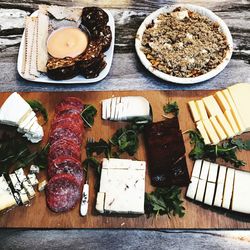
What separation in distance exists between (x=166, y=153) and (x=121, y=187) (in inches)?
8.9

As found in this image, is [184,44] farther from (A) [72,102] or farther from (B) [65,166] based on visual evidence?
(B) [65,166]

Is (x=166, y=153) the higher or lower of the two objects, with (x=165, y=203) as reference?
higher

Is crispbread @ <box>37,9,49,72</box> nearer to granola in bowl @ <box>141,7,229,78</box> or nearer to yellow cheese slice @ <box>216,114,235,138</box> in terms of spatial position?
granola in bowl @ <box>141,7,229,78</box>

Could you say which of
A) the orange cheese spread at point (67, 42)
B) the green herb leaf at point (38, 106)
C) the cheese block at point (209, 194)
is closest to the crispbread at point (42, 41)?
the orange cheese spread at point (67, 42)

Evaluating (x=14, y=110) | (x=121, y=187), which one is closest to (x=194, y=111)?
(x=121, y=187)

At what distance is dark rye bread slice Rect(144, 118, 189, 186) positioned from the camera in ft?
5.51

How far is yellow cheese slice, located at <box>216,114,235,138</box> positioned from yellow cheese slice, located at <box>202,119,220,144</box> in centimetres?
4

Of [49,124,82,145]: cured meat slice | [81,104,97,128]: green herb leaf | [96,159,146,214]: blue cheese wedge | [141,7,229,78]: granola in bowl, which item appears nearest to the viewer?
[96,159,146,214]: blue cheese wedge

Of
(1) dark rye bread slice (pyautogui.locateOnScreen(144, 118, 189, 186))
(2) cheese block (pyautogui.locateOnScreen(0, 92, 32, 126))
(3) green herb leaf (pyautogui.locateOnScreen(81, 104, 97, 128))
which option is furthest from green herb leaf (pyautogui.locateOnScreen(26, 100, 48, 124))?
(1) dark rye bread slice (pyautogui.locateOnScreen(144, 118, 189, 186))

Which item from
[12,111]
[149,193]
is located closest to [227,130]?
[149,193]

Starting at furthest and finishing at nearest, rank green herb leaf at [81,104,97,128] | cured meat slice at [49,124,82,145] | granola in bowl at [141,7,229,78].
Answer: granola in bowl at [141,7,229,78] < green herb leaf at [81,104,97,128] < cured meat slice at [49,124,82,145]

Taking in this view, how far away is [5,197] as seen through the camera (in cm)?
164

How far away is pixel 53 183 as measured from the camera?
65.2 inches

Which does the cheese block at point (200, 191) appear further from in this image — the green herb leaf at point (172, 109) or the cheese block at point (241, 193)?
the green herb leaf at point (172, 109)
